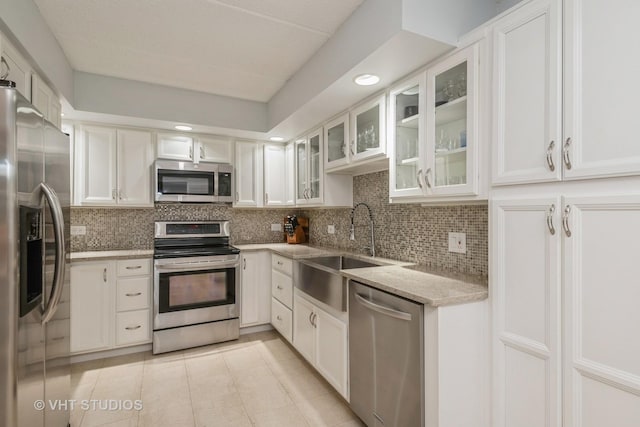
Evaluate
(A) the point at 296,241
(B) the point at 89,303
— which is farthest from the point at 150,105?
(A) the point at 296,241

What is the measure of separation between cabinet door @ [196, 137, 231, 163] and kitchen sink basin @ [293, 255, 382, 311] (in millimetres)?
1536

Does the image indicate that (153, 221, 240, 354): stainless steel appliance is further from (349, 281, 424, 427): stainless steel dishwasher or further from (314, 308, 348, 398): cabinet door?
(349, 281, 424, 427): stainless steel dishwasher

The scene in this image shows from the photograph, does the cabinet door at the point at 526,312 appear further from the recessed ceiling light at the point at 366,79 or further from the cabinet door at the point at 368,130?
the recessed ceiling light at the point at 366,79

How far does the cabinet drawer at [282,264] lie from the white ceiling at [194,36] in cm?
166

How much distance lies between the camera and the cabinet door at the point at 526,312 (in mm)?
1210

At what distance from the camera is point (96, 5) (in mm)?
1819

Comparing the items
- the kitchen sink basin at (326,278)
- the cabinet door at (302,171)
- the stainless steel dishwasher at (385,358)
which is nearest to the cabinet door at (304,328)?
the kitchen sink basin at (326,278)

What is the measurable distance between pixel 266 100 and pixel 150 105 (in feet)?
3.60

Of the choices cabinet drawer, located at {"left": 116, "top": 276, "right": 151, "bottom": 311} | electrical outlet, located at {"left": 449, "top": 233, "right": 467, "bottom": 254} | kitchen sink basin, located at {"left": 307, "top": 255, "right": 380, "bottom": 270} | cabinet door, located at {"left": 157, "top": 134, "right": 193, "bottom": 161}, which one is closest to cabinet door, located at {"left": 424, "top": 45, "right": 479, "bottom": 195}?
electrical outlet, located at {"left": 449, "top": 233, "right": 467, "bottom": 254}

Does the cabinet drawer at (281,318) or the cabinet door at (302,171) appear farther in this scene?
the cabinet door at (302,171)

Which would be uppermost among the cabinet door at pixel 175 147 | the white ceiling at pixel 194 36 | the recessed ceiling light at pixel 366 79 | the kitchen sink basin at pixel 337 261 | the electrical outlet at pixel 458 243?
the white ceiling at pixel 194 36

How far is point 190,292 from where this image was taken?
3.05 m

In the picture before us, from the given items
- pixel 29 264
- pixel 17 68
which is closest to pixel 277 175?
pixel 17 68

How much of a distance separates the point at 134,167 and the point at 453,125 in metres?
2.96
